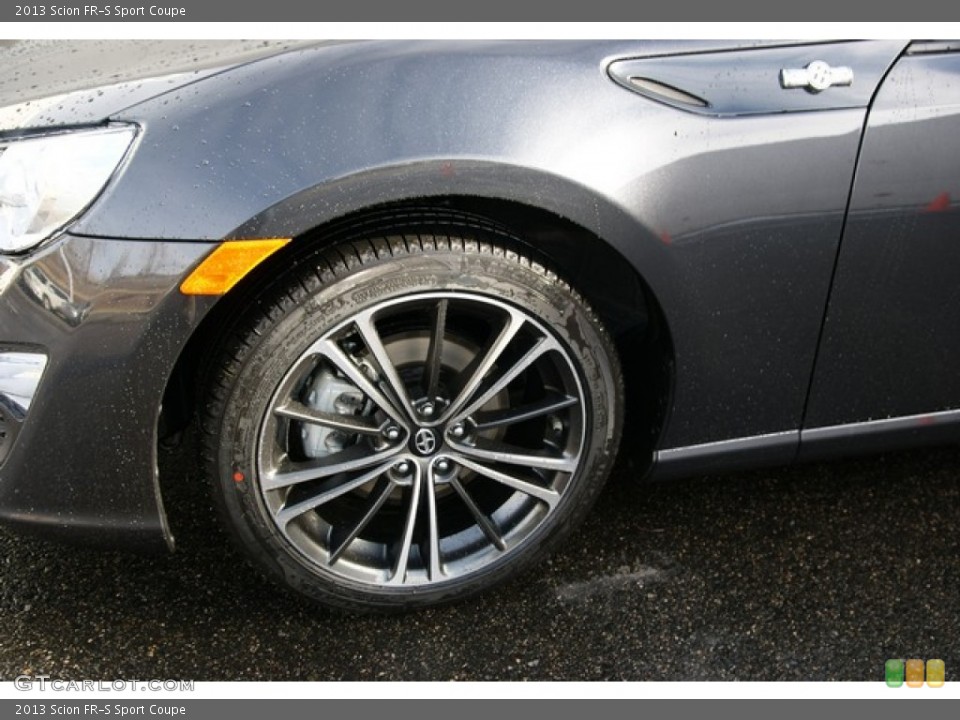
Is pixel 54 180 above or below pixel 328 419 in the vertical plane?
above

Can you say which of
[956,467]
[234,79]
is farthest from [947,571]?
[234,79]

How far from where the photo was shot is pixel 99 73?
2.25 metres

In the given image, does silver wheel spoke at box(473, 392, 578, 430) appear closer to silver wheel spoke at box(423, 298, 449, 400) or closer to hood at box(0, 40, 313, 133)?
silver wheel spoke at box(423, 298, 449, 400)

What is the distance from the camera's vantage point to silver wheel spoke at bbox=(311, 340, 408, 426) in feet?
7.21

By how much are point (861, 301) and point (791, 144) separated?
1.25 ft

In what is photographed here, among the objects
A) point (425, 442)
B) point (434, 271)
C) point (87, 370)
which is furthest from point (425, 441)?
point (87, 370)

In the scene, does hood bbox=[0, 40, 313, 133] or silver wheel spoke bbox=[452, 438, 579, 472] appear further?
silver wheel spoke bbox=[452, 438, 579, 472]

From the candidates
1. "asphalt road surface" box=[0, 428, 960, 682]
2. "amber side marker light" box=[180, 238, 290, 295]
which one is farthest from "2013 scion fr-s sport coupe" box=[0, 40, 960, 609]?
"asphalt road surface" box=[0, 428, 960, 682]

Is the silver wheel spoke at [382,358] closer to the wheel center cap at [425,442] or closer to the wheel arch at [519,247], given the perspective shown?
the wheel center cap at [425,442]

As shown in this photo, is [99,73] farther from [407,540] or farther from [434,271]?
[407,540]

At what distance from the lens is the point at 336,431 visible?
2398 mm

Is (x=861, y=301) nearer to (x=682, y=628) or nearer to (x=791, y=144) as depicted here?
(x=791, y=144)

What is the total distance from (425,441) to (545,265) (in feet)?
1.43

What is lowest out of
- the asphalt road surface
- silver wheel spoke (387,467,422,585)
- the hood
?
the asphalt road surface
